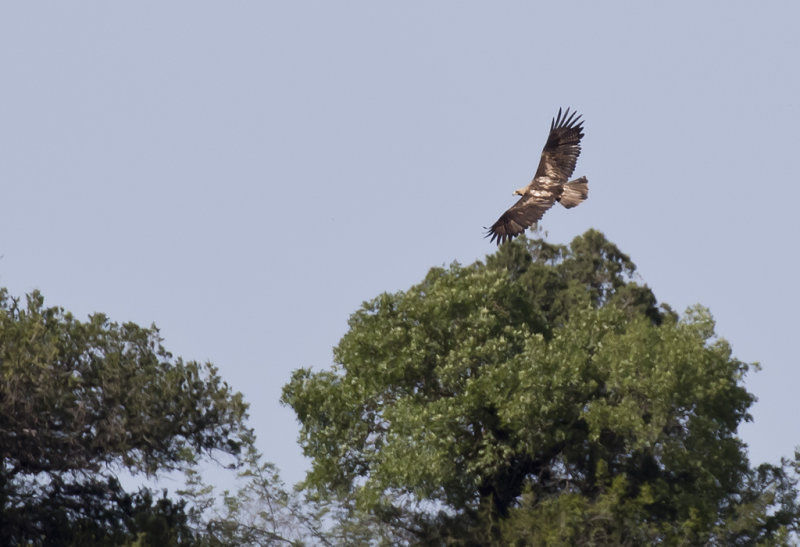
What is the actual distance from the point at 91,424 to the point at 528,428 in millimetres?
11350

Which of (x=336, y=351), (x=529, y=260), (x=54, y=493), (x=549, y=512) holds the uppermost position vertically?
(x=529, y=260)

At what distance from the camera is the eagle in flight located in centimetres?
4172

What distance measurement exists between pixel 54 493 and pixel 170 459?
3.22m

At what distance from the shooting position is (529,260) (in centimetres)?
7688

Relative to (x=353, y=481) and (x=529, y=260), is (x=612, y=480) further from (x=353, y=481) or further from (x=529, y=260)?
(x=529, y=260)

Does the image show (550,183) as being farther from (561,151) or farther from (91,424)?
(91,424)

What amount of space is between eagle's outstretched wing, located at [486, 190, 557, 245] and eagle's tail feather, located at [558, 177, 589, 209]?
0.28m

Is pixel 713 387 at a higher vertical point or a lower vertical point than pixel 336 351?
lower

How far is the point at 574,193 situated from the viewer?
41.5m

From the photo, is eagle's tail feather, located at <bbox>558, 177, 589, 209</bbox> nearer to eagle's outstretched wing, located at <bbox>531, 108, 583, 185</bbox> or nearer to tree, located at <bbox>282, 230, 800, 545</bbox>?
eagle's outstretched wing, located at <bbox>531, 108, 583, 185</bbox>

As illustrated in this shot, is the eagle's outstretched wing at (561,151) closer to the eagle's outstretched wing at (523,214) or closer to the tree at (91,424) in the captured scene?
the eagle's outstretched wing at (523,214)

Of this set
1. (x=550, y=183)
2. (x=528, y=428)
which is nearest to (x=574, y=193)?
(x=550, y=183)

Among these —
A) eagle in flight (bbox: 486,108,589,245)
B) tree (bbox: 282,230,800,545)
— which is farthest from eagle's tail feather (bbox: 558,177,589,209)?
tree (bbox: 282,230,800,545)

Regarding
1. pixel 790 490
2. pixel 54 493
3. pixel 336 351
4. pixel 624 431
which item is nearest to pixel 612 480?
pixel 624 431
